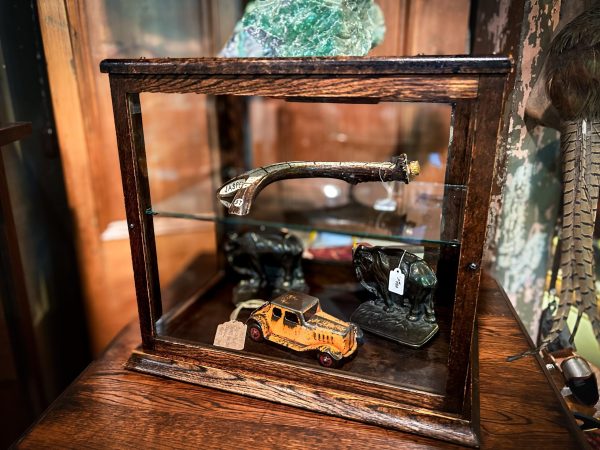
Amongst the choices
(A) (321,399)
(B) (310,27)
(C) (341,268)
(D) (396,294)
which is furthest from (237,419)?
(B) (310,27)

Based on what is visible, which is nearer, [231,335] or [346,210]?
[231,335]

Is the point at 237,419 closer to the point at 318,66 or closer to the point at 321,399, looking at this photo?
the point at 321,399

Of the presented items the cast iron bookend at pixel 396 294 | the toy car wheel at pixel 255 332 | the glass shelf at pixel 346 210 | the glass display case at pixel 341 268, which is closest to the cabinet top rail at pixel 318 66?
the glass display case at pixel 341 268

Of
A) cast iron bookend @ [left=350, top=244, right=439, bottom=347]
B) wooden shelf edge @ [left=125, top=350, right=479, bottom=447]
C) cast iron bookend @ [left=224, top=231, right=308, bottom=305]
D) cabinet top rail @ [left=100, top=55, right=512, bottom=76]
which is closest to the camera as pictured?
cabinet top rail @ [left=100, top=55, right=512, bottom=76]

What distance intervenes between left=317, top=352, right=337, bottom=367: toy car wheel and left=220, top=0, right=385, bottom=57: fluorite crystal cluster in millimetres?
569

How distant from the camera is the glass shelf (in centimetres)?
100

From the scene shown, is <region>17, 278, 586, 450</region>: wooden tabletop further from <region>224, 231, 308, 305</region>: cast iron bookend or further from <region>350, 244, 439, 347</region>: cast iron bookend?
<region>224, 231, 308, 305</region>: cast iron bookend

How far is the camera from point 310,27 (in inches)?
38.2

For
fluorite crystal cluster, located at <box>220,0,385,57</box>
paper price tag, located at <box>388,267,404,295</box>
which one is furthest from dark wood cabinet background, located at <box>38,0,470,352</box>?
paper price tag, located at <box>388,267,404,295</box>

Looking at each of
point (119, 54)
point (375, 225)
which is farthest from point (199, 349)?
point (119, 54)

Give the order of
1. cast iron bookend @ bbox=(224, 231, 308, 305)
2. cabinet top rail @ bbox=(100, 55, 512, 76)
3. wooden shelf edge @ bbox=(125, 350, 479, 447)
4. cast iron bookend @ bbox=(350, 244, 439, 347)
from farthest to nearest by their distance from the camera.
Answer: cast iron bookend @ bbox=(224, 231, 308, 305) < cast iron bookend @ bbox=(350, 244, 439, 347) < wooden shelf edge @ bbox=(125, 350, 479, 447) < cabinet top rail @ bbox=(100, 55, 512, 76)

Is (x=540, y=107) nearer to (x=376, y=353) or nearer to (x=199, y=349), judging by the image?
(x=376, y=353)

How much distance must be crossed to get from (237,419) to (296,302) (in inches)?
9.2

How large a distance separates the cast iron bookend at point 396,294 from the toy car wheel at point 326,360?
0.37ft
